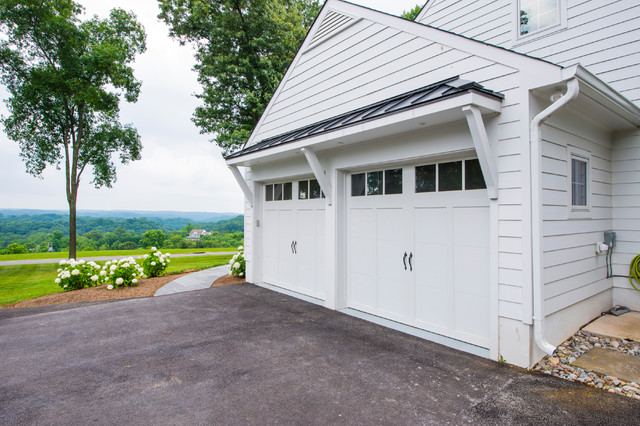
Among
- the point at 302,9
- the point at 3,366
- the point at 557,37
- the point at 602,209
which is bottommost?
the point at 3,366

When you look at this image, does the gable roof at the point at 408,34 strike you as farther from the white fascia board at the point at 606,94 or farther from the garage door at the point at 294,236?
the garage door at the point at 294,236

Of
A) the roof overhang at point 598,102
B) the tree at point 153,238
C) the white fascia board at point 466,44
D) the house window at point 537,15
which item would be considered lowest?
the tree at point 153,238

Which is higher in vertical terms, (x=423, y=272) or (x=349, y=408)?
(x=423, y=272)

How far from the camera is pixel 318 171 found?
16.9ft

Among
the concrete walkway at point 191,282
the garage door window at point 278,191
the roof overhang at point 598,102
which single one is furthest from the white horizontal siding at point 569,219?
the concrete walkway at point 191,282

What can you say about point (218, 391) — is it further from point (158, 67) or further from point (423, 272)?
point (158, 67)

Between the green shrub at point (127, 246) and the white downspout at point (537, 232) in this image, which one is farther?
the green shrub at point (127, 246)

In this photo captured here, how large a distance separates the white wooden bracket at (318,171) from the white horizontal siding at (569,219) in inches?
118

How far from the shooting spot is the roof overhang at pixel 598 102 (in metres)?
2.97

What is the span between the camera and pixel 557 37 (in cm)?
517

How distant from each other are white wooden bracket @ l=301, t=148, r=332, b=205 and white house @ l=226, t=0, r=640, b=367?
0.02 metres

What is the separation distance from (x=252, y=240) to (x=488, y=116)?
5.62 m

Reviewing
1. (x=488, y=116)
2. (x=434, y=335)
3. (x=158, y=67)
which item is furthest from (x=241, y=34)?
(x=434, y=335)

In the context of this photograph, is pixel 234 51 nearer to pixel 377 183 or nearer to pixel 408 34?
pixel 408 34
